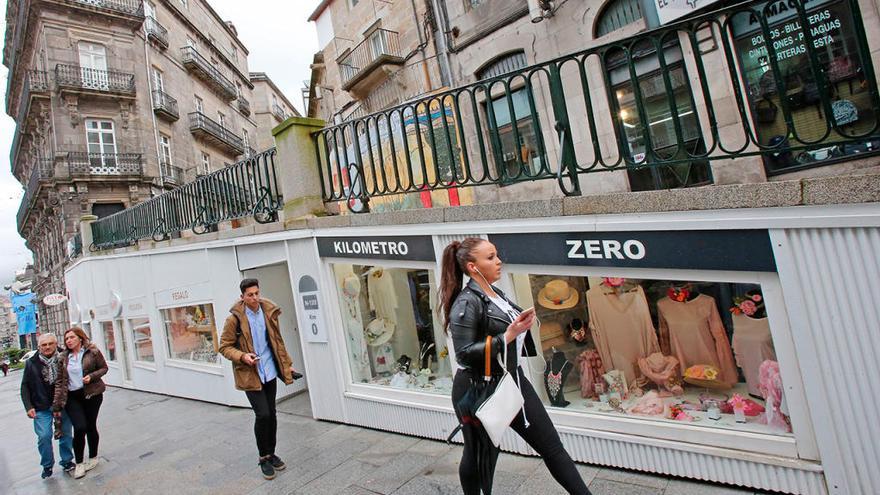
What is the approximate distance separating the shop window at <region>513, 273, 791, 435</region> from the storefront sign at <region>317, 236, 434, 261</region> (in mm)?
1009

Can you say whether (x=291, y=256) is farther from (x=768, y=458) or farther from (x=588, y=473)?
(x=768, y=458)

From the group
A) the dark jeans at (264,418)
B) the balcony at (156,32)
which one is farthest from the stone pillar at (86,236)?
the balcony at (156,32)

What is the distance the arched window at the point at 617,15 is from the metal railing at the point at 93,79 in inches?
960

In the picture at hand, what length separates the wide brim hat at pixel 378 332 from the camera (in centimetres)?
552

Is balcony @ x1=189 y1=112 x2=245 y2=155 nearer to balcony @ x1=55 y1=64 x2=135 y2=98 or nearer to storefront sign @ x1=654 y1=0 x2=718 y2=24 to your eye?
balcony @ x1=55 y1=64 x2=135 y2=98

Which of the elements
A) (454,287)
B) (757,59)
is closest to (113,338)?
(454,287)

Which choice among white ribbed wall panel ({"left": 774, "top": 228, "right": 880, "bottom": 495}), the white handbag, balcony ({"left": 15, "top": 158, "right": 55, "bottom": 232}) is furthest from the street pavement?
balcony ({"left": 15, "top": 158, "right": 55, "bottom": 232})

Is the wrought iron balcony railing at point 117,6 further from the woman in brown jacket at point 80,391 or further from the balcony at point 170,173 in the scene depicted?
the woman in brown jacket at point 80,391

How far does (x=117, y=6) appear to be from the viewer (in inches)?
953

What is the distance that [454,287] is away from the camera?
272cm

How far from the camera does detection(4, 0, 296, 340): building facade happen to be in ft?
72.6

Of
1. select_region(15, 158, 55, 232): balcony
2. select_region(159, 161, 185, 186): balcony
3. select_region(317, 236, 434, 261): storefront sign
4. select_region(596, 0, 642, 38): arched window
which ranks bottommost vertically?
select_region(317, 236, 434, 261): storefront sign

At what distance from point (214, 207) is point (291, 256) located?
300 cm

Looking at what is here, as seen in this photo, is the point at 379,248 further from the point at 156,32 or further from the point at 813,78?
the point at 156,32
